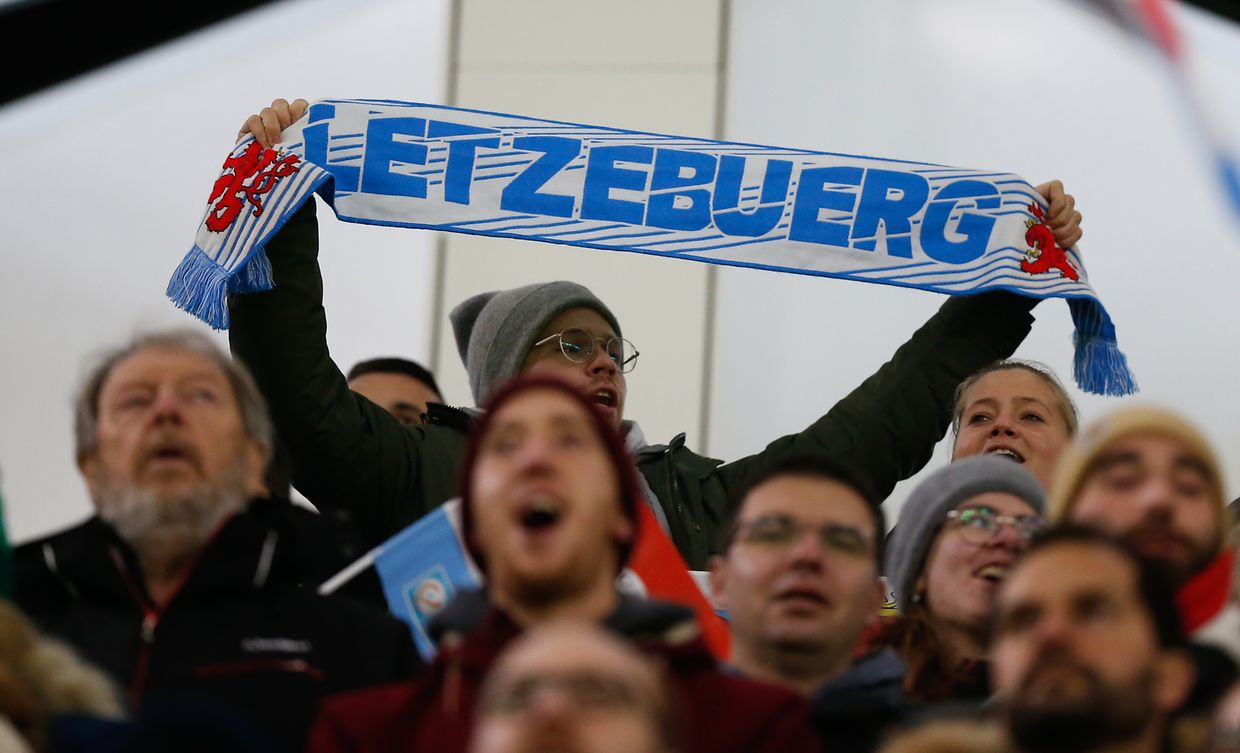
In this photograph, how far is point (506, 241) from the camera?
699 cm

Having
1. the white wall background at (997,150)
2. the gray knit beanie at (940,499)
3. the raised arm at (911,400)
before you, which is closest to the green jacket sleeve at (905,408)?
the raised arm at (911,400)

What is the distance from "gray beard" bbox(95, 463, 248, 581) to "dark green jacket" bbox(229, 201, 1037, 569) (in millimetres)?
615

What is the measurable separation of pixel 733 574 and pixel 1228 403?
397 cm

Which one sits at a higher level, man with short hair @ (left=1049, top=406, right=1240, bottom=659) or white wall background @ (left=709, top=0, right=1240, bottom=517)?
white wall background @ (left=709, top=0, right=1240, bottom=517)

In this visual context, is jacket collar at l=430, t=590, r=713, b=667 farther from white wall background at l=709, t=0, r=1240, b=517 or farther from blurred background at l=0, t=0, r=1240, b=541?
blurred background at l=0, t=0, r=1240, b=541

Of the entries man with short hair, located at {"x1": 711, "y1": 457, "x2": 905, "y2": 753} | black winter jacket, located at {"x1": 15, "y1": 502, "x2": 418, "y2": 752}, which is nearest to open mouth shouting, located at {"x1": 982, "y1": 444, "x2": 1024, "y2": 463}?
man with short hair, located at {"x1": 711, "y1": 457, "x2": 905, "y2": 753}

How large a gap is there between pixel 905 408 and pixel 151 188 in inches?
149

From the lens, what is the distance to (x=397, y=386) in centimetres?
500

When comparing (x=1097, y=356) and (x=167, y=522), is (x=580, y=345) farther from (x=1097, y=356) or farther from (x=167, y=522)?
(x=167, y=522)

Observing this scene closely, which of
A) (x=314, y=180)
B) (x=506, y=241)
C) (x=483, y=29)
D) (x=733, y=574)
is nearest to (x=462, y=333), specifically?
(x=314, y=180)

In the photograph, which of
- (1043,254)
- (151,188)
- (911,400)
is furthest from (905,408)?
(151,188)

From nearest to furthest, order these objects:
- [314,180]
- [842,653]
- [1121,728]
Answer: [1121,728], [842,653], [314,180]

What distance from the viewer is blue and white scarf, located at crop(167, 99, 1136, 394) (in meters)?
4.39

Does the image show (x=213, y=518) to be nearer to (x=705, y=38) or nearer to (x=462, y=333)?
(x=462, y=333)
